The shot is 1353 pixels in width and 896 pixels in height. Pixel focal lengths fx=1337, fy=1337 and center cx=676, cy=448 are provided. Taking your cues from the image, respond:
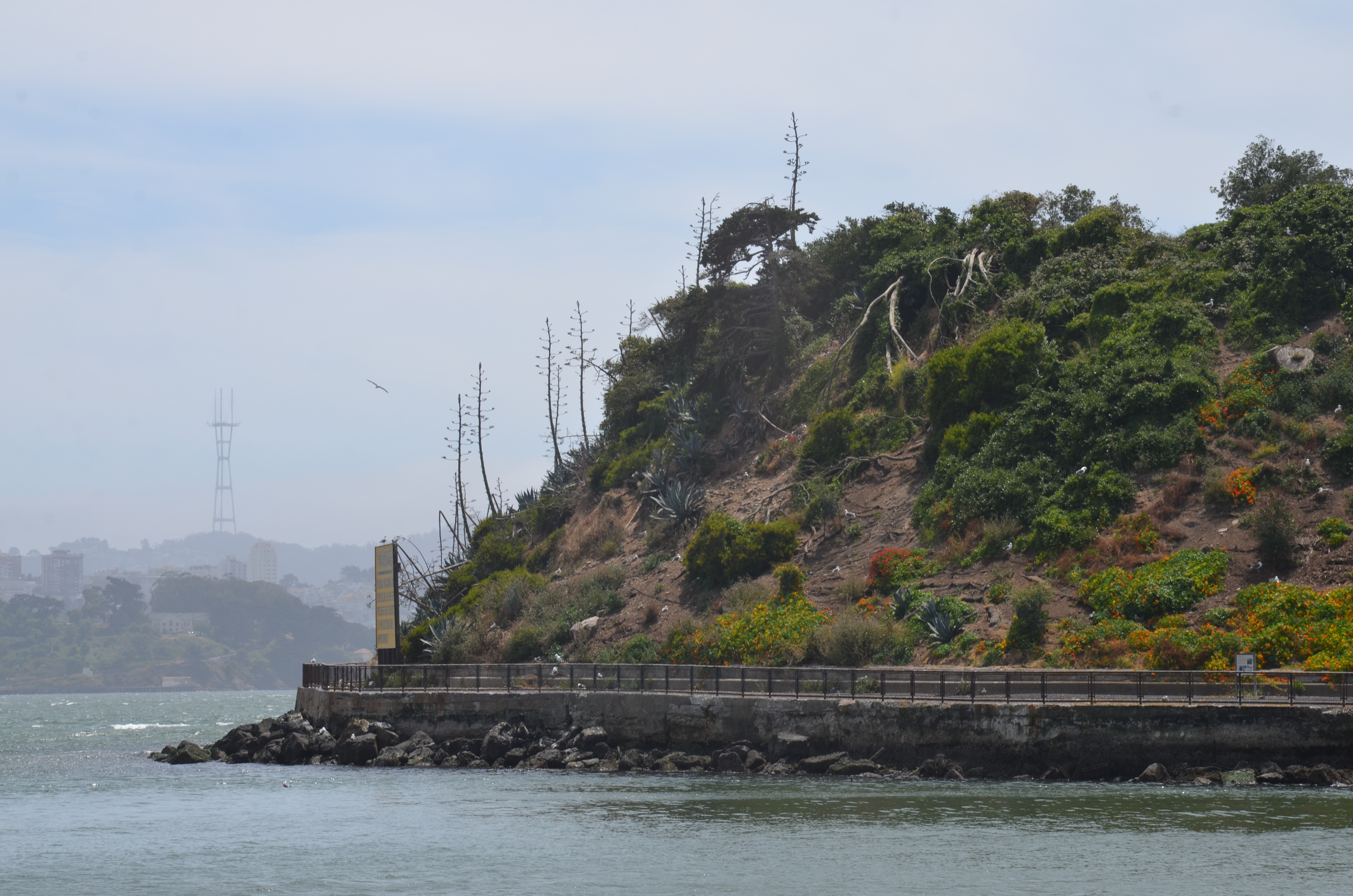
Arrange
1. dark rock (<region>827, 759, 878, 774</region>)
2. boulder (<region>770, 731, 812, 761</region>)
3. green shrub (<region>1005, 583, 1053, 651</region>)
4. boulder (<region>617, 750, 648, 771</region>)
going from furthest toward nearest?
1. green shrub (<region>1005, 583, 1053, 651</region>)
2. boulder (<region>617, 750, 648, 771</region>)
3. boulder (<region>770, 731, 812, 761</region>)
4. dark rock (<region>827, 759, 878, 774</region>)

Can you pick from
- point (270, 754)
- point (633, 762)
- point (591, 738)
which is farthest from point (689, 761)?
point (270, 754)

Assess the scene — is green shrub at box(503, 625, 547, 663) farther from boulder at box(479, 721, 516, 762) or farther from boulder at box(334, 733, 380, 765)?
boulder at box(479, 721, 516, 762)

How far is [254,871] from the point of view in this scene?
23.1m

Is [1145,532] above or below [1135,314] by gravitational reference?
below

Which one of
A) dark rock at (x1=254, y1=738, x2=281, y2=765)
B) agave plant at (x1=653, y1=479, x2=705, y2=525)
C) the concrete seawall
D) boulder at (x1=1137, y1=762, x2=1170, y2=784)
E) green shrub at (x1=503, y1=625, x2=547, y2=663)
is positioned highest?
agave plant at (x1=653, y1=479, x2=705, y2=525)

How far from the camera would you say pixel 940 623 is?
36.7 m

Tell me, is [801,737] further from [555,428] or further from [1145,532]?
[555,428]

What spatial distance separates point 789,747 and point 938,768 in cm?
381

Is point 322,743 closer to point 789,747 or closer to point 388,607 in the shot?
point 388,607

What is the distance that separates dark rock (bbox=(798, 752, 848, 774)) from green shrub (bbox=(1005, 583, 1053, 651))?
679 cm

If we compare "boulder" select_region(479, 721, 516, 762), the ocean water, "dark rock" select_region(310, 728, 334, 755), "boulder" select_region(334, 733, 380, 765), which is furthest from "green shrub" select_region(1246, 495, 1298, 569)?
"dark rock" select_region(310, 728, 334, 755)

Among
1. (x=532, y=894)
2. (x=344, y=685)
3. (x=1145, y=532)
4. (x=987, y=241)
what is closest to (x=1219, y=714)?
(x=1145, y=532)

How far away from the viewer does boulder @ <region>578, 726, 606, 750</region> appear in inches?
1372

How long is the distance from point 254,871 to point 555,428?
53623 mm
